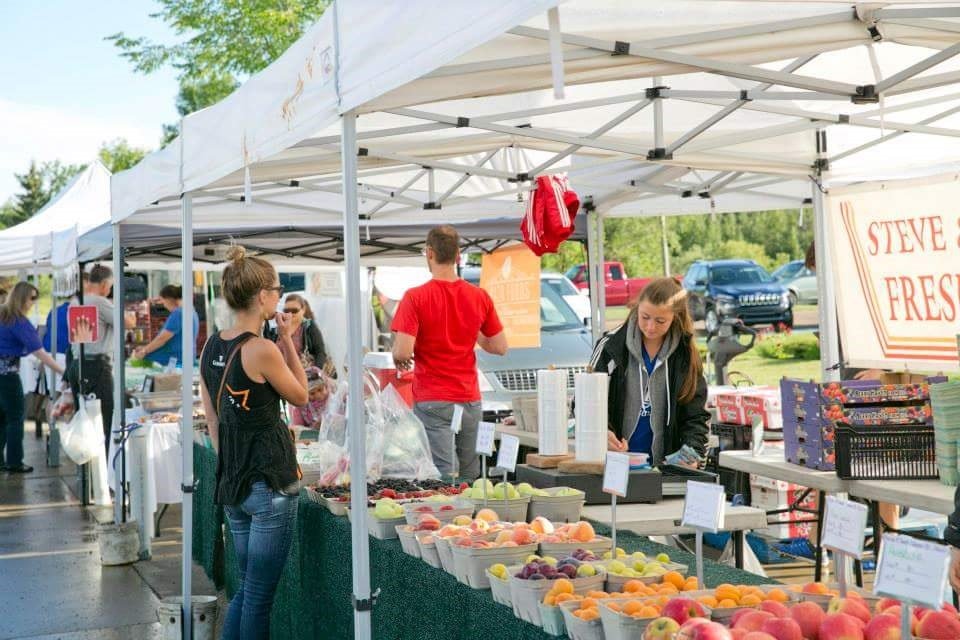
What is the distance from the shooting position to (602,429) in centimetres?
439

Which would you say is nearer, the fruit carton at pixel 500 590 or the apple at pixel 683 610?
the apple at pixel 683 610

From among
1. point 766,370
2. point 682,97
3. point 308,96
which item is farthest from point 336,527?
point 766,370

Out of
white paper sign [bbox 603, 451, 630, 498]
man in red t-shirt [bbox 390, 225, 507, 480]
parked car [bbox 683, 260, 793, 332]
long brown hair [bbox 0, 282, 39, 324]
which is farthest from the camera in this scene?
parked car [bbox 683, 260, 793, 332]

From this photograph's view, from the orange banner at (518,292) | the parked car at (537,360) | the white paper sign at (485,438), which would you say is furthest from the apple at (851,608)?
the orange banner at (518,292)

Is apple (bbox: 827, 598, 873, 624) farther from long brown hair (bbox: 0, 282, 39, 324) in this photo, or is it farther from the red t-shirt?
long brown hair (bbox: 0, 282, 39, 324)

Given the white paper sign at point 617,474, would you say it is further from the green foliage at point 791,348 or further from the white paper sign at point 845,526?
the green foliage at point 791,348

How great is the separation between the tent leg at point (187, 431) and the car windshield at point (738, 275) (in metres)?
19.9

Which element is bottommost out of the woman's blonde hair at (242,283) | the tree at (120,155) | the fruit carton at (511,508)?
the fruit carton at (511,508)

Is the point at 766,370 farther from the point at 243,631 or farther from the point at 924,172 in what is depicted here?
the point at 243,631

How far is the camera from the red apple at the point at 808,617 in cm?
225

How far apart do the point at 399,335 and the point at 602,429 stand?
69.0 inches

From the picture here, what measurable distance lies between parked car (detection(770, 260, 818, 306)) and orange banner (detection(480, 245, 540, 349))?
59.0 feet

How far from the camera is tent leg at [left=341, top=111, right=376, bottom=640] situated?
3.46 metres


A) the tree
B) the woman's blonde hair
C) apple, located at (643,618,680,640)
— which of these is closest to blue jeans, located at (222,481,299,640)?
the woman's blonde hair
